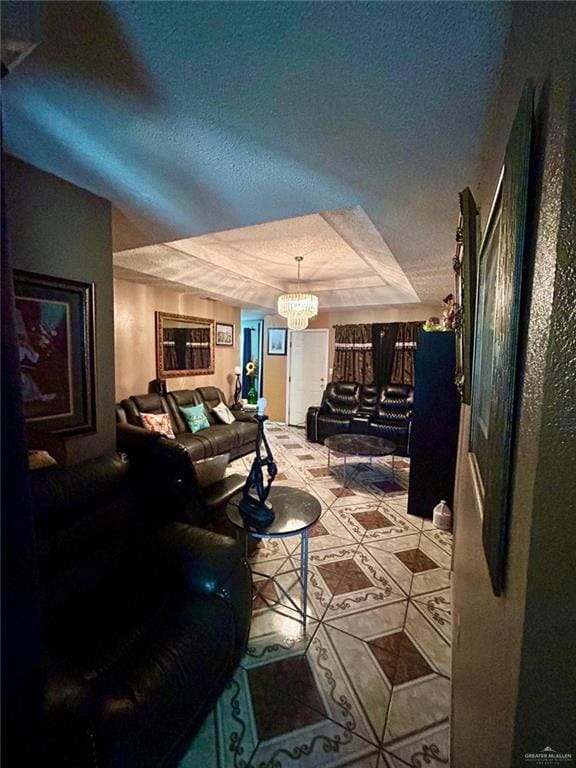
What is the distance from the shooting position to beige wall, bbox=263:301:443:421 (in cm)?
590

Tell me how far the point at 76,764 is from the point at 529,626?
1175mm

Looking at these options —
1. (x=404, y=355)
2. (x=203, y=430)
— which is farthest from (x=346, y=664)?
(x=404, y=355)

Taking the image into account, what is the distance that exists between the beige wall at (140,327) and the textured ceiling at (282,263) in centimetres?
35

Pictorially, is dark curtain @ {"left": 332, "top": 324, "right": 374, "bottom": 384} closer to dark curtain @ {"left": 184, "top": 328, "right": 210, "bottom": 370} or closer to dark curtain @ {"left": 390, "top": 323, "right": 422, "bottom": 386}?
dark curtain @ {"left": 390, "top": 323, "right": 422, "bottom": 386}

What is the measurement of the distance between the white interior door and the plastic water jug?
4063mm

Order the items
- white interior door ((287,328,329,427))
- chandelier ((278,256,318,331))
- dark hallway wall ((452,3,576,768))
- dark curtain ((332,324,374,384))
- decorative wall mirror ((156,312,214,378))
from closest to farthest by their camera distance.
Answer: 1. dark hallway wall ((452,3,576,768))
2. chandelier ((278,256,318,331))
3. decorative wall mirror ((156,312,214,378))
4. dark curtain ((332,324,374,384))
5. white interior door ((287,328,329,427))

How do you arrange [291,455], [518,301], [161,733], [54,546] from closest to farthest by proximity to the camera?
1. [518,301]
2. [161,733]
3. [54,546]
4. [291,455]

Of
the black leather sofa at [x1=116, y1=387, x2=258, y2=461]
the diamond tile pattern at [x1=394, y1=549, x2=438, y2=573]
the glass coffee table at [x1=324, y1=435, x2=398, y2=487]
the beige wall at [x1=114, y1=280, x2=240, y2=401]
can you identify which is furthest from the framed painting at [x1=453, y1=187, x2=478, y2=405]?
the beige wall at [x1=114, y1=280, x2=240, y2=401]

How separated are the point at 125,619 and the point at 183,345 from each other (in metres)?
4.30

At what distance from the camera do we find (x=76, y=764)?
2.72 ft

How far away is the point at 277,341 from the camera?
717 cm

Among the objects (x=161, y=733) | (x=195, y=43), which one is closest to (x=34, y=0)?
(x=195, y=43)

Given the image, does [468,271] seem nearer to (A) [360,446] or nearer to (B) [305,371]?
(A) [360,446]

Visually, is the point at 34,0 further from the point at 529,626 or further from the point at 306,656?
the point at 306,656
